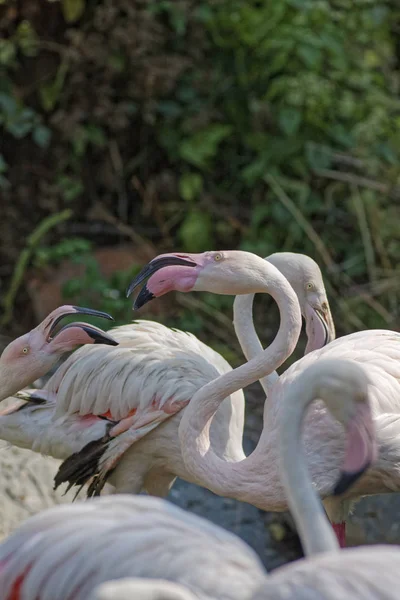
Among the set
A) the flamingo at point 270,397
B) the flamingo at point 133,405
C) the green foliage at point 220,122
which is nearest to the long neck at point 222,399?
the flamingo at point 270,397

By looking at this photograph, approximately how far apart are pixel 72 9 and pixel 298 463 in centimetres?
500

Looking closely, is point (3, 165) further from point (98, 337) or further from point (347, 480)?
point (347, 480)

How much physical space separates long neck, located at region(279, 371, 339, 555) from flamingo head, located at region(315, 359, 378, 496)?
0.14ft

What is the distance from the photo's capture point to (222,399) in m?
3.85

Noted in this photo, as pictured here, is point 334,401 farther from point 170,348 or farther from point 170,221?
point 170,221

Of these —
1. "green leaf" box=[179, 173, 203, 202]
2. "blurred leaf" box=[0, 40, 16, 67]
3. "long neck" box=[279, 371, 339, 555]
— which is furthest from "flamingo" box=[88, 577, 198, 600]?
"blurred leaf" box=[0, 40, 16, 67]

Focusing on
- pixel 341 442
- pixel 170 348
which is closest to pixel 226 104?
pixel 170 348

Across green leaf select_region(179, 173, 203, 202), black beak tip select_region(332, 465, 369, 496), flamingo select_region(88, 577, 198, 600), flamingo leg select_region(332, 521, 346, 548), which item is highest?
flamingo select_region(88, 577, 198, 600)

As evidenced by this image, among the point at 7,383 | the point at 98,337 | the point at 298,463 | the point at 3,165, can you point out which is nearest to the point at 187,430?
the point at 98,337

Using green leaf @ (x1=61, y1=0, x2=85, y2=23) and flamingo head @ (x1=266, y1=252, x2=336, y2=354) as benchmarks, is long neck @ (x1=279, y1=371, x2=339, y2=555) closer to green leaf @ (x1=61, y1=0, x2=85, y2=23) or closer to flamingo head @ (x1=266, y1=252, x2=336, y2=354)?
flamingo head @ (x1=266, y1=252, x2=336, y2=354)

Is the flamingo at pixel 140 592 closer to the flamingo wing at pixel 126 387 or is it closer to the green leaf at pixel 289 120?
the flamingo wing at pixel 126 387

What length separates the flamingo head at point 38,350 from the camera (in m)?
3.89

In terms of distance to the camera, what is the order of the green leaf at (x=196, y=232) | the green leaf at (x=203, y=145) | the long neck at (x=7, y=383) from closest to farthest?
the long neck at (x=7, y=383), the green leaf at (x=196, y=232), the green leaf at (x=203, y=145)

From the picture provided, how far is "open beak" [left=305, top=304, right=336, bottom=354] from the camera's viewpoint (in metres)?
4.24
